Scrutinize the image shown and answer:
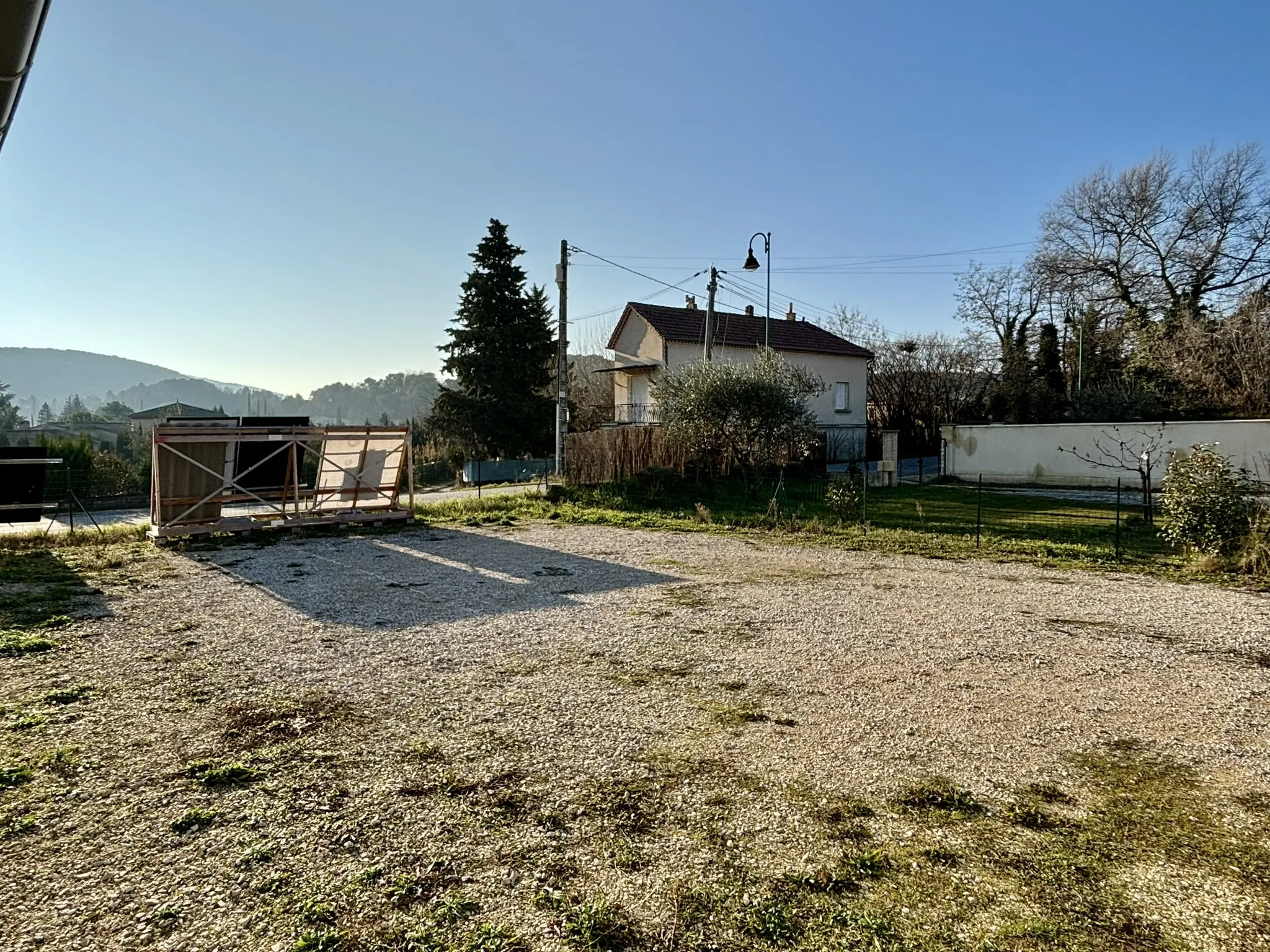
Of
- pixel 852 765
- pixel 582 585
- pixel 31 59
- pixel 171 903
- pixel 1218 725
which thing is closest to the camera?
pixel 171 903

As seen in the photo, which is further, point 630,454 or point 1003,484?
point 1003,484

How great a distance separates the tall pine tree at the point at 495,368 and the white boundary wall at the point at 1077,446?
53.8 ft

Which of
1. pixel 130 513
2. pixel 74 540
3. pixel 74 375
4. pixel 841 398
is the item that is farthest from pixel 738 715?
pixel 74 375

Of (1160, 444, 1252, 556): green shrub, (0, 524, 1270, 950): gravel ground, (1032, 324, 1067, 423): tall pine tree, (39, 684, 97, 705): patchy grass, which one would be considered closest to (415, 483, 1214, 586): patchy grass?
(1160, 444, 1252, 556): green shrub

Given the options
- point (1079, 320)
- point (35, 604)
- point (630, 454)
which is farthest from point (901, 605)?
point (1079, 320)

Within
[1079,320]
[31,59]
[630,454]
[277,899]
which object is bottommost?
[277,899]

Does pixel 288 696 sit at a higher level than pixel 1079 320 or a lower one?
lower

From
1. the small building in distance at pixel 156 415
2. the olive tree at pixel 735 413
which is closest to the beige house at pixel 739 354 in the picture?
the olive tree at pixel 735 413

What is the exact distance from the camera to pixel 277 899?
2.54 m

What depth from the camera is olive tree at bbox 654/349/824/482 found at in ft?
52.9

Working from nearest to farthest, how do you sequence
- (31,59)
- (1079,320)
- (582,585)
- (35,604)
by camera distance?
(31,59) → (35,604) → (582,585) → (1079,320)

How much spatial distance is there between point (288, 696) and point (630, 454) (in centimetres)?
1319

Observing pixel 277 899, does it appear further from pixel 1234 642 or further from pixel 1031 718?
pixel 1234 642

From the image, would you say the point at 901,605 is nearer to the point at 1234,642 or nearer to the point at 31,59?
the point at 1234,642
